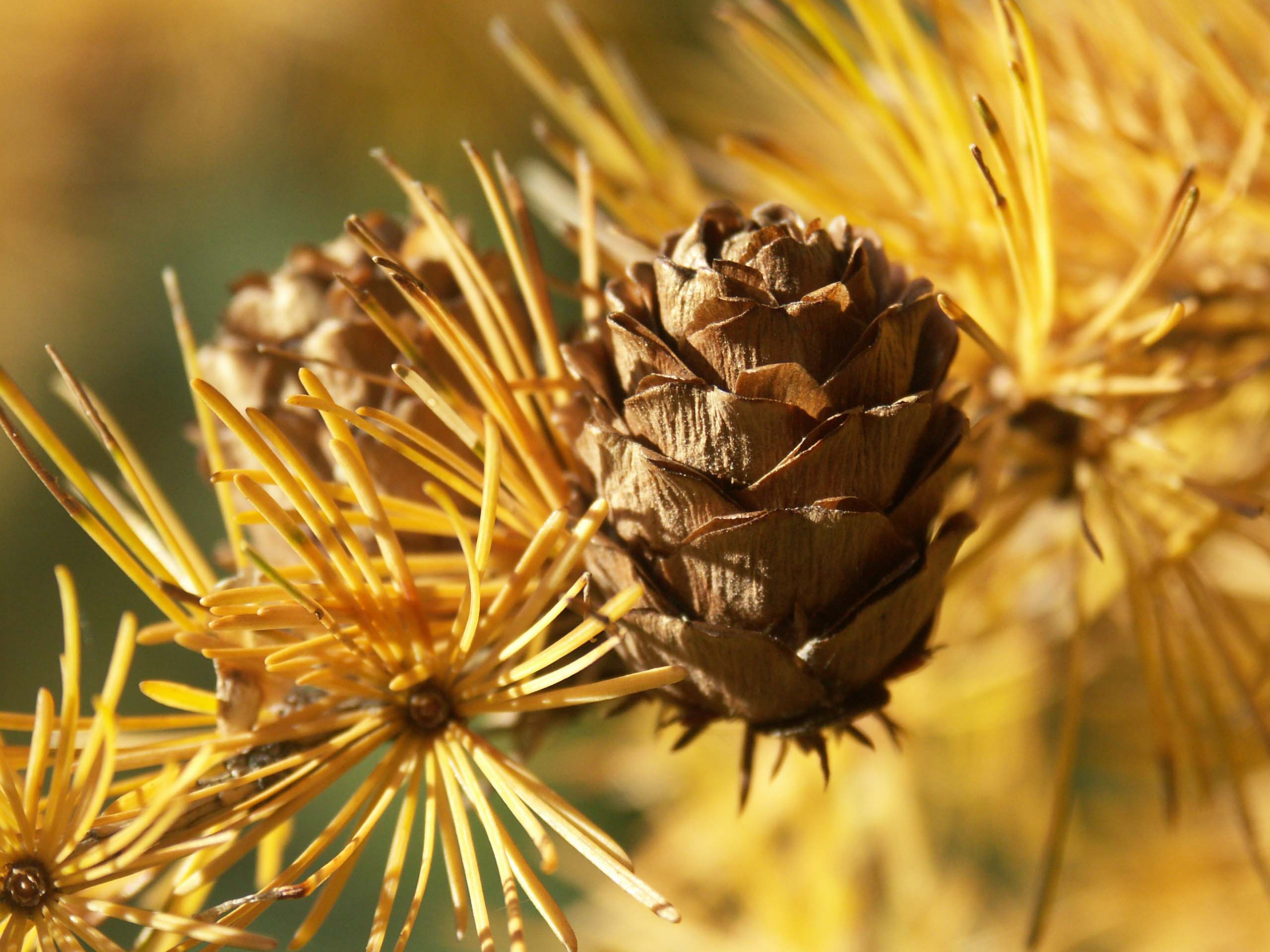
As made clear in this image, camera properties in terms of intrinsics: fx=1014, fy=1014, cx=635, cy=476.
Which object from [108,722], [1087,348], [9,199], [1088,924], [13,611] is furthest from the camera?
[13,611]

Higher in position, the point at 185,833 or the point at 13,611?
the point at 13,611

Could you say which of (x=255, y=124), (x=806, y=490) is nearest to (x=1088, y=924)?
(x=806, y=490)

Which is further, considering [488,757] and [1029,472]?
[1029,472]

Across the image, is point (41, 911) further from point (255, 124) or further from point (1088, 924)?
point (255, 124)

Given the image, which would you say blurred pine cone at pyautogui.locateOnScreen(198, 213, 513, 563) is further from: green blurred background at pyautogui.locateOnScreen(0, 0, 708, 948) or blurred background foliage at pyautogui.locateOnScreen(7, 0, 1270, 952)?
green blurred background at pyautogui.locateOnScreen(0, 0, 708, 948)

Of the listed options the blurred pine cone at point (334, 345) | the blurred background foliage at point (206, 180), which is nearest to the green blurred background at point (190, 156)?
the blurred background foliage at point (206, 180)

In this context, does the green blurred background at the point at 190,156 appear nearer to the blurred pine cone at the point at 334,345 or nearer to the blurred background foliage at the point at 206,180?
the blurred background foliage at the point at 206,180

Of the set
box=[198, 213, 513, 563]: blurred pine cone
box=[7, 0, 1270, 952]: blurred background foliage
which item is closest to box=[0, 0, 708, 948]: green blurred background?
box=[7, 0, 1270, 952]: blurred background foliage

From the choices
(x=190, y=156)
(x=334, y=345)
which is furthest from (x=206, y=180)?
(x=334, y=345)

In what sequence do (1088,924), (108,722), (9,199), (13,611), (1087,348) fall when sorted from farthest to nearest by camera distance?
(13,611) < (9,199) < (1088,924) < (1087,348) < (108,722)
